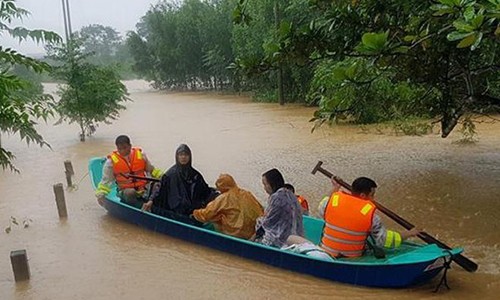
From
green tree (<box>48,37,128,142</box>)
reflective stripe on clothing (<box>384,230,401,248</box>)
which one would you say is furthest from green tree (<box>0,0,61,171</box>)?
green tree (<box>48,37,128,142</box>)

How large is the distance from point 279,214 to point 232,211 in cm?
75

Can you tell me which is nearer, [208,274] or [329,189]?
[208,274]

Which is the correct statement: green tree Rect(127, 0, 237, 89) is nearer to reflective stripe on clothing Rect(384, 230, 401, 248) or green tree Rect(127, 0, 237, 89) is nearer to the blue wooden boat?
the blue wooden boat

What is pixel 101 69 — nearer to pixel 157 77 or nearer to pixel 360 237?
pixel 360 237

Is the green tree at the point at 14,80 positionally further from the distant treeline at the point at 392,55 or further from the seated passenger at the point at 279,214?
the seated passenger at the point at 279,214

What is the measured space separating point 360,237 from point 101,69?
1279 cm

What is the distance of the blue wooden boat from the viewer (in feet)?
17.4

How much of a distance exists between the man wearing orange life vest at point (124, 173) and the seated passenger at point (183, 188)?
2.68 ft

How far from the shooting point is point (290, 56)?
659 cm

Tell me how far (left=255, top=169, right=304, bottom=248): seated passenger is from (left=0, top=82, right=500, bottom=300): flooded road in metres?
0.36

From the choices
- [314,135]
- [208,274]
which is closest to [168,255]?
[208,274]

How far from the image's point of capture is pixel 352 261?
5543 millimetres

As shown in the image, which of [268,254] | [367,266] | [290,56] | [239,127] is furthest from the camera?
[239,127]

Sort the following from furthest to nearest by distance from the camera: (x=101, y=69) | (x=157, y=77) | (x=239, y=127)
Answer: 1. (x=157, y=77)
2. (x=239, y=127)
3. (x=101, y=69)
